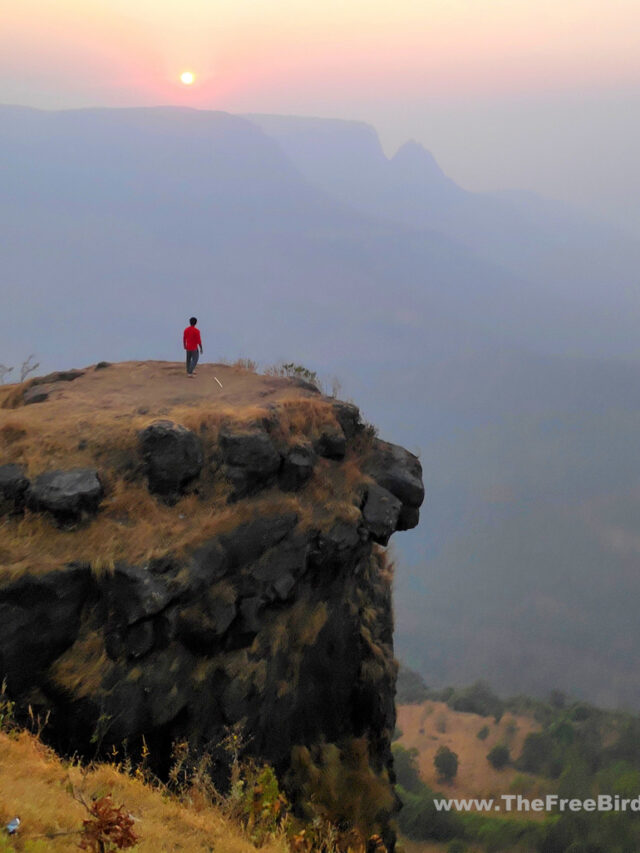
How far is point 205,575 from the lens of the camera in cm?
1086

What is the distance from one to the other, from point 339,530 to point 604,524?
19384 centimetres

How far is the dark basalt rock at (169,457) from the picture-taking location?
1212 centimetres

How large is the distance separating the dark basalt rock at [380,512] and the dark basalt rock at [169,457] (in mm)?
4208

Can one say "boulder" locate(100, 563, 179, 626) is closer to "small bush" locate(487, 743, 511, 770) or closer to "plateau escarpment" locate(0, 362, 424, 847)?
"plateau escarpment" locate(0, 362, 424, 847)

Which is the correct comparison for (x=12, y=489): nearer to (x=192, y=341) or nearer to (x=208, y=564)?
(x=208, y=564)

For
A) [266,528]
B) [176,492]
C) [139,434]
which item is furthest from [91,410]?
[266,528]

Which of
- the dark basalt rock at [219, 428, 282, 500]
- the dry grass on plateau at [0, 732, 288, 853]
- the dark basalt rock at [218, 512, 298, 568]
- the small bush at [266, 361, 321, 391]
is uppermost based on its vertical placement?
the small bush at [266, 361, 321, 391]

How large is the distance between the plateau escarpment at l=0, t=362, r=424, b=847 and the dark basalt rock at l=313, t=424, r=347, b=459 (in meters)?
0.05

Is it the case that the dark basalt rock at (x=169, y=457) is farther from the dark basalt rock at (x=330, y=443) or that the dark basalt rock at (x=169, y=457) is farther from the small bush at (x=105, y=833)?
the small bush at (x=105, y=833)

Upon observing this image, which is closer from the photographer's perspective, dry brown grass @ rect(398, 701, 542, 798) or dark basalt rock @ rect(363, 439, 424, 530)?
dark basalt rock @ rect(363, 439, 424, 530)

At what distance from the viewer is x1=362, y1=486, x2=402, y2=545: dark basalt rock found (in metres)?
14.3

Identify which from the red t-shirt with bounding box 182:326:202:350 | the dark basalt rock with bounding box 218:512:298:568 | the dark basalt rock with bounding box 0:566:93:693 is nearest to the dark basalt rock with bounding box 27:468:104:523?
the dark basalt rock with bounding box 0:566:93:693

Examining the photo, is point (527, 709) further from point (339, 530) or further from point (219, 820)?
point (219, 820)

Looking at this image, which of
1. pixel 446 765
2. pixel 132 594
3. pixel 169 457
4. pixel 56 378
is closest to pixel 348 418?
pixel 169 457
